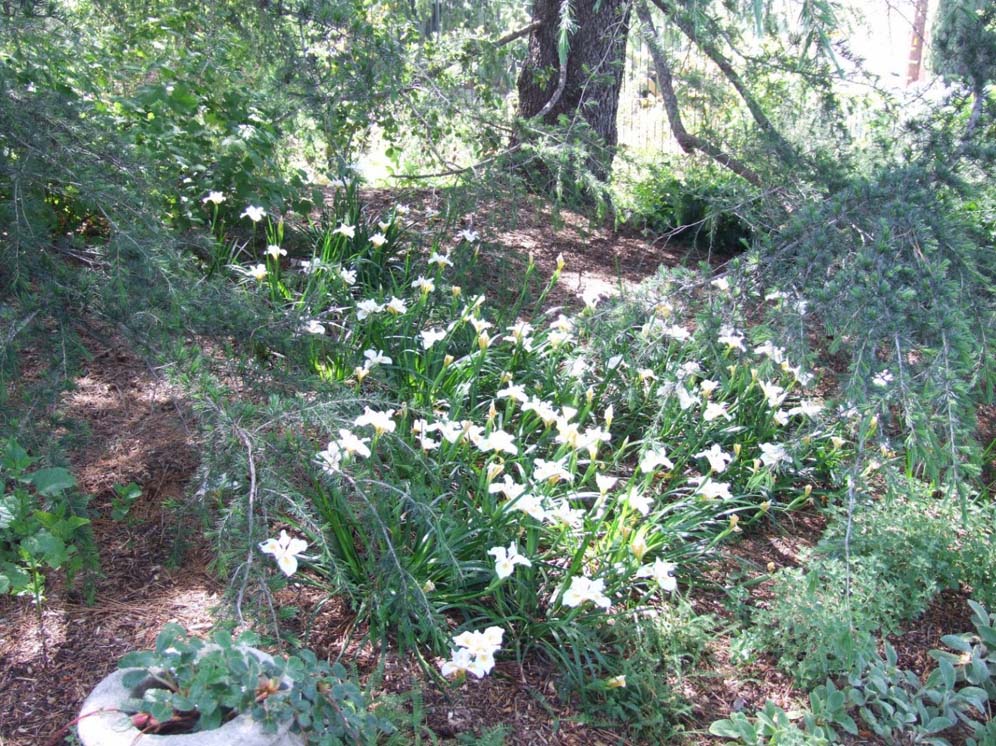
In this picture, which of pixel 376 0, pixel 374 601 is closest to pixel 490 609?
pixel 374 601

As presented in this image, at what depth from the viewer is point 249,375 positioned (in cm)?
274

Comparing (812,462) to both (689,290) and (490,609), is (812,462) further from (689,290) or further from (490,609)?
(490,609)

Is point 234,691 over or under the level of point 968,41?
under

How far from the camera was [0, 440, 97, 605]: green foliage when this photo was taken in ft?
6.75

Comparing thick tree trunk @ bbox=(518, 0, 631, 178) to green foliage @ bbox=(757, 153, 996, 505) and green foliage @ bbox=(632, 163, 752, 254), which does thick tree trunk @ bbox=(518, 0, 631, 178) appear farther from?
green foliage @ bbox=(757, 153, 996, 505)

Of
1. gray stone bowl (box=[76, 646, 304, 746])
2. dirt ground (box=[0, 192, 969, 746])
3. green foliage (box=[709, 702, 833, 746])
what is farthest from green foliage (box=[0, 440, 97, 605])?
green foliage (box=[709, 702, 833, 746])

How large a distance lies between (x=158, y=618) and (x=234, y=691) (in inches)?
37.1

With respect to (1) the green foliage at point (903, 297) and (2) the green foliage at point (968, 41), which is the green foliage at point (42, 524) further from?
(2) the green foliage at point (968, 41)

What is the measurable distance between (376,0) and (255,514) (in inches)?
134

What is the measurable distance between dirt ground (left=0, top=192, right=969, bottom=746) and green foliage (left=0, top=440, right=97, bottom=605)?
0.16 metres

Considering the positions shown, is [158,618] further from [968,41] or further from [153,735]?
[968,41]

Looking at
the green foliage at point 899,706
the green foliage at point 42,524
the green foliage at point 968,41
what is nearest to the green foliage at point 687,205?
the green foliage at point 968,41

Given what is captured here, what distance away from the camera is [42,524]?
217 centimetres

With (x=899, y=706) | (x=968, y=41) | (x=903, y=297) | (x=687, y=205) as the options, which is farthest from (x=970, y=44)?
(x=687, y=205)
